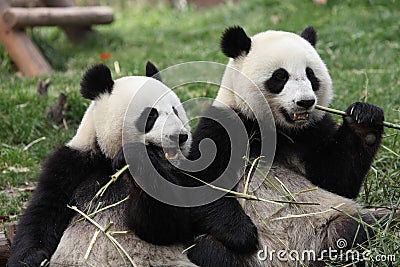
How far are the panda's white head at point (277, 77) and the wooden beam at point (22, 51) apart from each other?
5.66 meters

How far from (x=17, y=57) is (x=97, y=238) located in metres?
6.36

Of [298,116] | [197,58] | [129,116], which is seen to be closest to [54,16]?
[197,58]

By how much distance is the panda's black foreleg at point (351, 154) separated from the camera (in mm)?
5363

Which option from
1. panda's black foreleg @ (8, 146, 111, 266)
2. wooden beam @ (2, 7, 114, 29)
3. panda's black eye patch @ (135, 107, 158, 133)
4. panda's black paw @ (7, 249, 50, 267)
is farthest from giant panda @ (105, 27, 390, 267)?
wooden beam @ (2, 7, 114, 29)

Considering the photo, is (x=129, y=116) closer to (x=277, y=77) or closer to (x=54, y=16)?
(x=277, y=77)

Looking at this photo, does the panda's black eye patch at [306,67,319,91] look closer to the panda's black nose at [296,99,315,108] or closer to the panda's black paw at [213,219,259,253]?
the panda's black nose at [296,99,315,108]

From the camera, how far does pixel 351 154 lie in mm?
5387

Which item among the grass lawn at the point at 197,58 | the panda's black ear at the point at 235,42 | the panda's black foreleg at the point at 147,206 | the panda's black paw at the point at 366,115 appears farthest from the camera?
the grass lawn at the point at 197,58

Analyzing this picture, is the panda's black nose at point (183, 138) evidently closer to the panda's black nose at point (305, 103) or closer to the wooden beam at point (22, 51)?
the panda's black nose at point (305, 103)

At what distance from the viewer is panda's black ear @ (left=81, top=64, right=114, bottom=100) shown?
5.28 meters

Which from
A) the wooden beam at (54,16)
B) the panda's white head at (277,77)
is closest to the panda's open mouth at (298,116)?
the panda's white head at (277,77)

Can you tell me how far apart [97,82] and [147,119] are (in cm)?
49

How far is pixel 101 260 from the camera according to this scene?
195 inches

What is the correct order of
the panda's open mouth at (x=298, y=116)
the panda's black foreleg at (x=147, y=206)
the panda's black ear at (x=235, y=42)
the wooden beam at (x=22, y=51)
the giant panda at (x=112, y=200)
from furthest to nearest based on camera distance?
the wooden beam at (x=22, y=51)
the panda's black ear at (x=235, y=42)
the panda's open mouth at (x=298, y=116)
the giant panda at (x=112, y=200)
the panda's black foreleg at (x=147, y=206)
